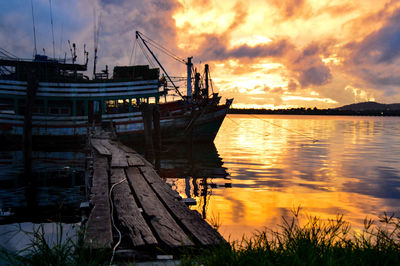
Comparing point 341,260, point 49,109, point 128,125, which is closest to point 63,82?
point 49,109

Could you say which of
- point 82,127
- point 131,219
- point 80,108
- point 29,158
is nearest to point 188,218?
point 131,219

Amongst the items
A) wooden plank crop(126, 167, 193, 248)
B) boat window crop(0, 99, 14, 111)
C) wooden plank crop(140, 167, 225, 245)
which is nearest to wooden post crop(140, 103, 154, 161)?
boat window crop(0, 99, 14, 111)

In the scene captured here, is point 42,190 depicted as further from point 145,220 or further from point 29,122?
point 29,122

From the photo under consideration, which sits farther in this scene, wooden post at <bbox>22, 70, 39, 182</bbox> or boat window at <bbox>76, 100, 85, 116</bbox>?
boat window at <bbox>76, 100, 85, 116</bbox>

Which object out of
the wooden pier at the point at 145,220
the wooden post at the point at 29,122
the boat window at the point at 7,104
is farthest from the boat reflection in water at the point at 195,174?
the boat window at the point at 7,104

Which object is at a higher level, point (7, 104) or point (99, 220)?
point (7, 104)

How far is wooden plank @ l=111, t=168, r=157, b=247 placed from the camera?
172 inches

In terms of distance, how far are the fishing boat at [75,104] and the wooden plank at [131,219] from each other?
2068 centimetres

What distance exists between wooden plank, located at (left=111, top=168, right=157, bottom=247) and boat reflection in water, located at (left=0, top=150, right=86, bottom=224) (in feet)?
3.21

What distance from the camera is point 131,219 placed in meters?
5.17

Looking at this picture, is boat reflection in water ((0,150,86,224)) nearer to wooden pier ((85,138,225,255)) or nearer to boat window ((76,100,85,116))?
wooden pier ((85,138,225,255))

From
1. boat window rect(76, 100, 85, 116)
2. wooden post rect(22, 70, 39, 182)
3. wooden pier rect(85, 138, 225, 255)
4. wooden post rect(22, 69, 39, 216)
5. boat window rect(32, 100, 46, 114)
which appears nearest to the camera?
wooden pier rect(85, 138, 225, 255)

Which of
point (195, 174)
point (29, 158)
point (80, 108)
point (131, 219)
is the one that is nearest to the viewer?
point (131, 219)

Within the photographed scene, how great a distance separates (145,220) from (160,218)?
11.4 inches
